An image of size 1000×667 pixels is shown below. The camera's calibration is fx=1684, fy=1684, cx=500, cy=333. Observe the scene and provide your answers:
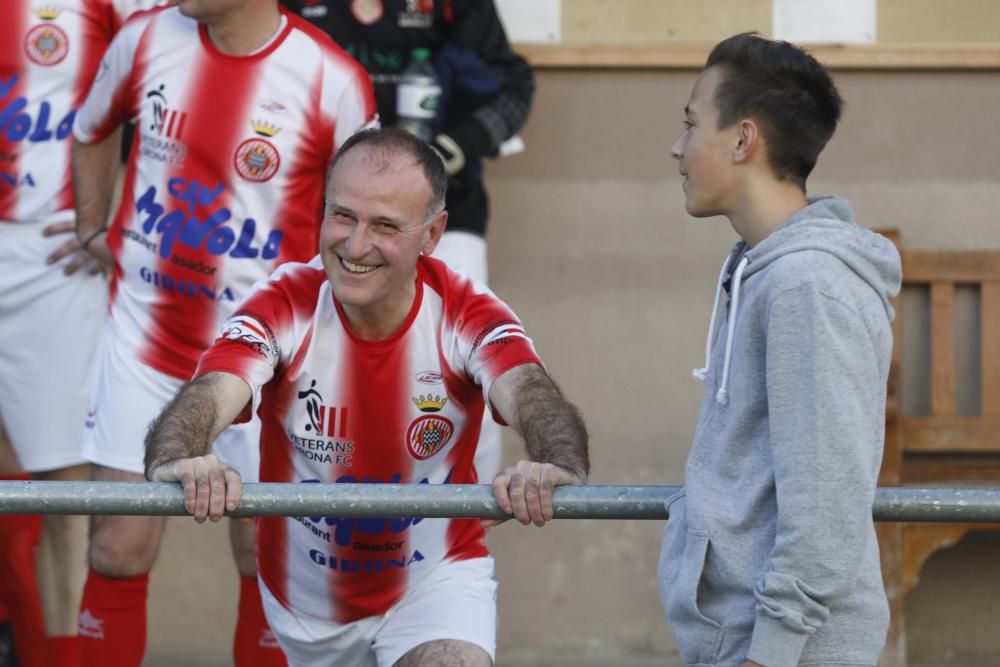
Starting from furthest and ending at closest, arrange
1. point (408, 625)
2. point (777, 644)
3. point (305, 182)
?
point (305, 182) → point (408, 625) → point (777, 644)

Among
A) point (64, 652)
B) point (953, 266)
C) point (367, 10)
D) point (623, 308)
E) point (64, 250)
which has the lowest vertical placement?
point (64, 652)

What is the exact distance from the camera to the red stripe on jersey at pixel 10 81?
471 cm

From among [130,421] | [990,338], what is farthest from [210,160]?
[990,338]

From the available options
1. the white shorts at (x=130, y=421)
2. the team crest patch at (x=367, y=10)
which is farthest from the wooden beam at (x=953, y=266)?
the white shorts at (x=130, y=421)

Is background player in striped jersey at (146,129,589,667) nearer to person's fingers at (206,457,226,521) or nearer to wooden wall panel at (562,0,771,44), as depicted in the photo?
person's fingers at (206,457,226,521)

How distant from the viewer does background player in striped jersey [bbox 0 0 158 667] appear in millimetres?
4727

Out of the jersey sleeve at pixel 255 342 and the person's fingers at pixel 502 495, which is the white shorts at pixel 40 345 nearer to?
the jersey sleeve at pixel 255 342

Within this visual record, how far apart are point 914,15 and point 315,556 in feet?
9.30

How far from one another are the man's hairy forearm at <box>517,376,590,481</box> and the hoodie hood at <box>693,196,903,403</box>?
0.38 meters

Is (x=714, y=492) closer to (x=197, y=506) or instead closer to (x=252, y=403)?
(x=197, y=506)

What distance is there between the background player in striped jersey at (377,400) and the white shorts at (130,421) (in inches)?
21.5

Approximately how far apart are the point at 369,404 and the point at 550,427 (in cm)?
52

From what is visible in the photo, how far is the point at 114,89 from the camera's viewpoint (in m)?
4.34

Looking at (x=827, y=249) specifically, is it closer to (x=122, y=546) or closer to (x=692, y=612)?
(x=692, y=612)
